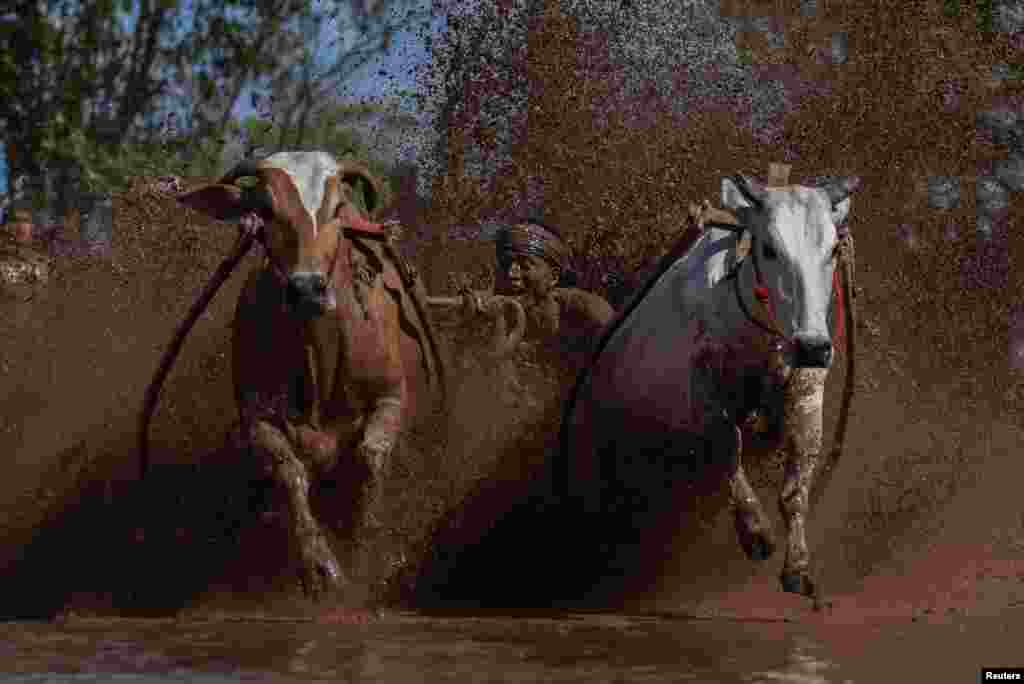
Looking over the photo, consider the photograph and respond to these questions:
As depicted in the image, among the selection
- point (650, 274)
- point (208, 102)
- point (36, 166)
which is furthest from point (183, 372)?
point (208, 102)

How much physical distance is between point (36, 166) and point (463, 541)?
47.6 ft

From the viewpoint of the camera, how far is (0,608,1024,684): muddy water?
754 centimetres

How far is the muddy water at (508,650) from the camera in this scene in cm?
754

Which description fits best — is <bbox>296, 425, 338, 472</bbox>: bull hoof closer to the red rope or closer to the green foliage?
the red rope

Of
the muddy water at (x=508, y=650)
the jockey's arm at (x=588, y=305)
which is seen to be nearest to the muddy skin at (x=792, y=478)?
the muddy water at (x=508, y=650)

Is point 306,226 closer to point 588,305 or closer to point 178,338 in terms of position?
point 178,338

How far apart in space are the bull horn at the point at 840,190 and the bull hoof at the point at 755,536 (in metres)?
1.32

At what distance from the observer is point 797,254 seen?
30.9ft

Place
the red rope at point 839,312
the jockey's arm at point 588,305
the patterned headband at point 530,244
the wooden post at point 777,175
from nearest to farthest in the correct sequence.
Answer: the red rope at point 839,312, the wooden post at point 777,175, the jockey's arm at point 588,305, the patterned headband at point 530,244

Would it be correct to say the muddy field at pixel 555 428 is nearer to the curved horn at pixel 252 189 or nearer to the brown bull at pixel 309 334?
the brown bull at pixel 309 334

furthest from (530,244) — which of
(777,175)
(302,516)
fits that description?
(302,516)

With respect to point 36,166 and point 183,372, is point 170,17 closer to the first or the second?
point 36,166

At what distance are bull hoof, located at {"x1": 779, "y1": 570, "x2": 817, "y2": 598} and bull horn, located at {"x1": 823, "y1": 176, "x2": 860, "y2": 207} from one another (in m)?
1.57

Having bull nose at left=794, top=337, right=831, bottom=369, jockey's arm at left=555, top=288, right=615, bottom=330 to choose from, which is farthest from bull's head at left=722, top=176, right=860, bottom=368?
jockey's arm at left=555, top=288, right=615, bottom=330
